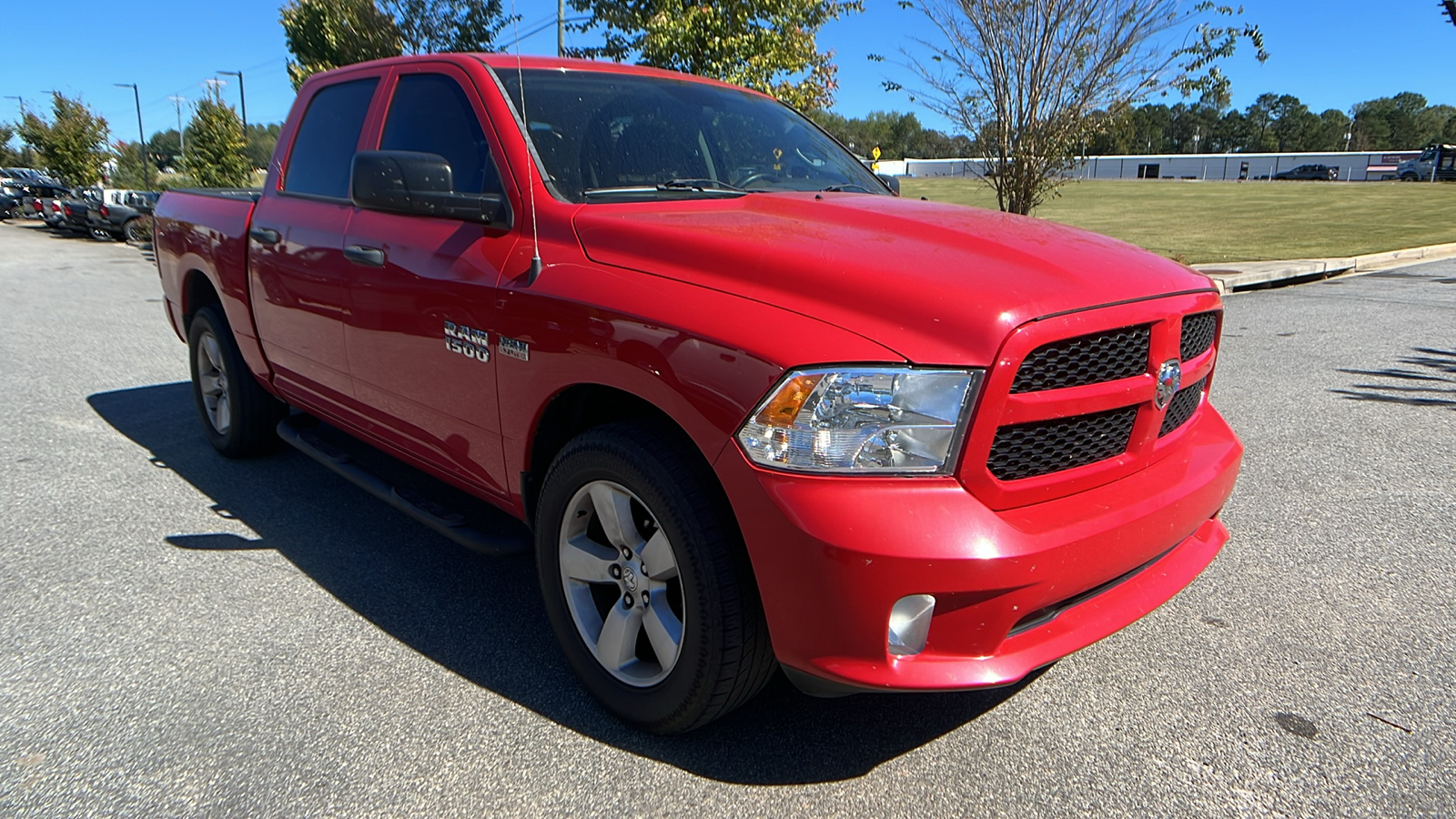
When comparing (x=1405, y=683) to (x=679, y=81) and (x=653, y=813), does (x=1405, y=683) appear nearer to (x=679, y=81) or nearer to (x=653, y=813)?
(x=653, y=813)

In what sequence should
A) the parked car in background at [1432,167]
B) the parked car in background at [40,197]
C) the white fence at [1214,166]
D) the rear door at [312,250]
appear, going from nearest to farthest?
the rear door at [312,250]
the parked car in background at [40,197]
the parked car in background at [1432,167]
the white fence at [1214,166]

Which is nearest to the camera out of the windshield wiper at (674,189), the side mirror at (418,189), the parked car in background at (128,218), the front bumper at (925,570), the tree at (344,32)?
the front bumper at (925,570)

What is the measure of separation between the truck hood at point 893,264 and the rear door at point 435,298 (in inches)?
17.8

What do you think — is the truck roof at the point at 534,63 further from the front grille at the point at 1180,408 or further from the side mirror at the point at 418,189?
the front grille at the point at 1180,408

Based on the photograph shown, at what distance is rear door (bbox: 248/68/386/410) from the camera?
11.9 feet

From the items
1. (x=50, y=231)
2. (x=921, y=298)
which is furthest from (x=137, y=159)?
(x=921, y=298)

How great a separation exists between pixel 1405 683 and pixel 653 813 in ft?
7.41

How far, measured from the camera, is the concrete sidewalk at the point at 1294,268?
39.9 feet

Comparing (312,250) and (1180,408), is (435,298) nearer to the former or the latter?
(312,250)

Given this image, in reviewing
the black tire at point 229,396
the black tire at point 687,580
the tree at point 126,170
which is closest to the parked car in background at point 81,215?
the tree at point 126,170

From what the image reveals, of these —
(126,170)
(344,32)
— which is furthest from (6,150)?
(344,32)

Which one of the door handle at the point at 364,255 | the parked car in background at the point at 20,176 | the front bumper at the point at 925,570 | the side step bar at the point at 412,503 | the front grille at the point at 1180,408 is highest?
the parked car in background at the point at 20,176

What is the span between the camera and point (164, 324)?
9.58m

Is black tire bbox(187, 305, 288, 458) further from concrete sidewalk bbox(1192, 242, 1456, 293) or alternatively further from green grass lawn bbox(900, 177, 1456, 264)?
green grass lawn bbox(900, 177, 1456, 264)
